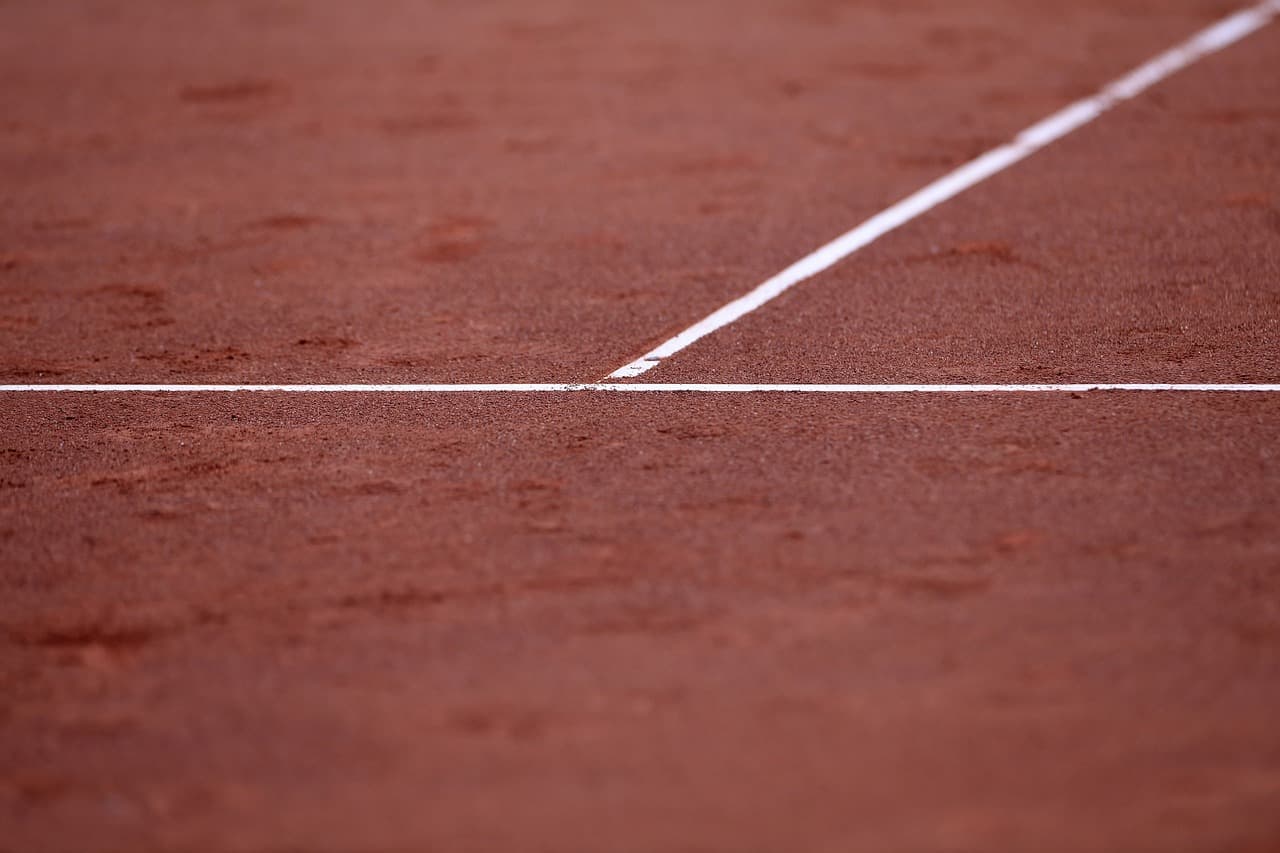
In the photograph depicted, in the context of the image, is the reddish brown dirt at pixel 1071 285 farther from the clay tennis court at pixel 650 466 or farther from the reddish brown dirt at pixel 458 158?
the reddish brown dirt at pixel 458 158

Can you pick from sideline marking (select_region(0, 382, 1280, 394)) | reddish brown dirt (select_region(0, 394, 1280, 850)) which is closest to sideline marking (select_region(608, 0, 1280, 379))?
sideline marking (select_region(0, 382, 1280, 394))

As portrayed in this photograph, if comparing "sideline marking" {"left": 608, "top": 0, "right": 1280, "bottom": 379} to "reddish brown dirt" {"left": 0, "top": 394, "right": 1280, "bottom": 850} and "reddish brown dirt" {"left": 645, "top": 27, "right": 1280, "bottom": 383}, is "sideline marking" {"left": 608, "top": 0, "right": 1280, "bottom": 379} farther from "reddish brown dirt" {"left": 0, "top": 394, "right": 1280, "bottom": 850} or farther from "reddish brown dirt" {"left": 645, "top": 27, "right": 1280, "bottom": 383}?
"reddish brown dirt" {"left": 0, "top": 394, "right": 1280, "bottom": 850}

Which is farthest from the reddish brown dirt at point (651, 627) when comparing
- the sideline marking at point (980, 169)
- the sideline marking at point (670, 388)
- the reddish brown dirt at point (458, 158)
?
the reddish brown dirt at point (458, 158)

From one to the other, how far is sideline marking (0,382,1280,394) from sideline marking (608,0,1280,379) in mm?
209

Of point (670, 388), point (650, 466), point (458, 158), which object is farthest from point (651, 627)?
point (458, 158)

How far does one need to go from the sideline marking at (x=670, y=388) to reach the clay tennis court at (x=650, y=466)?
19mm

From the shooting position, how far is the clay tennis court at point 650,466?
10.9 feet

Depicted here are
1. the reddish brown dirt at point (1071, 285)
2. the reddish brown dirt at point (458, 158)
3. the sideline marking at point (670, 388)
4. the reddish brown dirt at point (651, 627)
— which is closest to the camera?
the reddish brown dirt at point (651, 627)

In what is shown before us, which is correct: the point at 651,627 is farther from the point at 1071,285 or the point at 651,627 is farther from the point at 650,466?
the point at 1071,285

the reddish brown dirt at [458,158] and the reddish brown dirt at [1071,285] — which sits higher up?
the reddish brown dirt at [458,158]

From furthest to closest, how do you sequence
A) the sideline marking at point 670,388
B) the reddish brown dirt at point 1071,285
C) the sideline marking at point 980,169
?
the sideline marking at point 980,169, the reddish brown dirt at point 1071,285, the sideline marking at point 670,388

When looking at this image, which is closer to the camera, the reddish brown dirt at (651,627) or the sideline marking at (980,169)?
the reddish brown dirt at (651,627)

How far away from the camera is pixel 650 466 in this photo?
15.7 feet

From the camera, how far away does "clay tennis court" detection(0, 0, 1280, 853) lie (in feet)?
10.9
